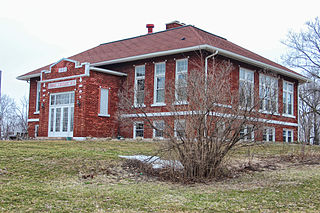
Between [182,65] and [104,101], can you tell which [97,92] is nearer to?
[104,101]

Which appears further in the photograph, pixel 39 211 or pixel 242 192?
pixel 242 192

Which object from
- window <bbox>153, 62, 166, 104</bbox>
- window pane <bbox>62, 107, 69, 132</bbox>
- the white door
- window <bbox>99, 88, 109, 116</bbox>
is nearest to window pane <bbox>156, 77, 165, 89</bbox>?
window <bbox>153, 62, 166, 104</bbox>

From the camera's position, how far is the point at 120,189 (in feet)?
24.6

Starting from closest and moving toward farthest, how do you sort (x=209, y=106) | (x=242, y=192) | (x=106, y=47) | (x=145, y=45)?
(x=242, y=192) < (x=209, y=106) < (x=145, y=45) < (x=106, y=47)

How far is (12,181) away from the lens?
7578 millimetres

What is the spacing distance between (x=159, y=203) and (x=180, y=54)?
534 inches

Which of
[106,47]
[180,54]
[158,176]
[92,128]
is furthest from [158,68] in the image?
[158,176]

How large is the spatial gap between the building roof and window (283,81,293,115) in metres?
0.79

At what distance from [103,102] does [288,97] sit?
11876 millimetres

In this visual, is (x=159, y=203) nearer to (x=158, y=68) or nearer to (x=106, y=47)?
(x=158, y=68)

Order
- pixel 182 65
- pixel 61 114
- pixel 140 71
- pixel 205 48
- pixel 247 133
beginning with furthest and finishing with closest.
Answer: pixel 140 71 < pixel 61 114 < pixel 182 65 < pixel 205 48 < pixel 247 133

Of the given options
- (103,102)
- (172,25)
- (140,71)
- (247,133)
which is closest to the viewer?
(247,133)

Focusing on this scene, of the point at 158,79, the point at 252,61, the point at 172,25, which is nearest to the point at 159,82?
the point at 158,79

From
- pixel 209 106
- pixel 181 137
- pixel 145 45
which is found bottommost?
pixel 181 137
